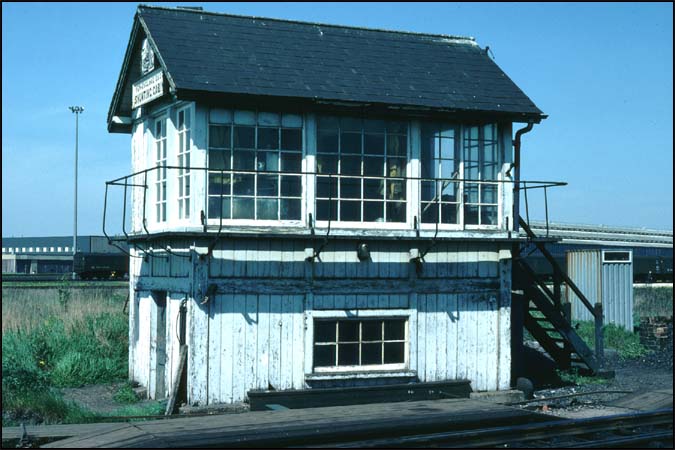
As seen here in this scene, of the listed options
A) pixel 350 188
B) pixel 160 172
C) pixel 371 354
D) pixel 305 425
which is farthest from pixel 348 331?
pixel 160 172

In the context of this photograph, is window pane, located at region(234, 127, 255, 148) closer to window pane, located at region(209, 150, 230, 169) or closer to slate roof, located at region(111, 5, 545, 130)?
window pane, located at region(209, 150, 230, 169)

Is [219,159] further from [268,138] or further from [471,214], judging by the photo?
[471,214]

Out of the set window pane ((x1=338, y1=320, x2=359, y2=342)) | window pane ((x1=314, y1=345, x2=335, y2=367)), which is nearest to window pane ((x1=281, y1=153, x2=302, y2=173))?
window pane ((x1=338, y1=320, x2=359, y2=342))

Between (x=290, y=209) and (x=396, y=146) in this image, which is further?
(x=396, y=146)

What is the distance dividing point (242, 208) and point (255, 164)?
744 mm

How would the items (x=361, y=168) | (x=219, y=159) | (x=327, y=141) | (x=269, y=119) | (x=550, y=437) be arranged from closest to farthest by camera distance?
(x=550, y=437) < (x=219, y=159) < (x=269, y=119) < (x=327, y=141) < (x=361, y=168)

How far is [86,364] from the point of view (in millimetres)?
16312

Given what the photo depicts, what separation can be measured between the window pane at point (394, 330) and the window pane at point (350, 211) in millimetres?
1753

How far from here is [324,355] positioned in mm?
13430

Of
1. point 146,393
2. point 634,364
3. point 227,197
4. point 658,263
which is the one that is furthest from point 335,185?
point 658,263

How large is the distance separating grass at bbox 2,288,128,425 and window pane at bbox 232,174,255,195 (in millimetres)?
3906

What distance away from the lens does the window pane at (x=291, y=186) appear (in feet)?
43.8

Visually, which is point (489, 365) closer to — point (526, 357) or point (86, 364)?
point (526, 357)

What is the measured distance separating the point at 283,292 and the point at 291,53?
407cm
